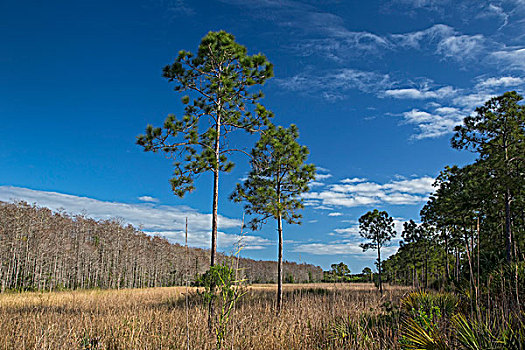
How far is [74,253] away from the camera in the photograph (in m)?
41.7

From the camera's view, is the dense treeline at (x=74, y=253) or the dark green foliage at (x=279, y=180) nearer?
the dark green foliage at (x=279, y=180)

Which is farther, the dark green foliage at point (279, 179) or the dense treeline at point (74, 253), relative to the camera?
the dense treeline at point (74, 253)

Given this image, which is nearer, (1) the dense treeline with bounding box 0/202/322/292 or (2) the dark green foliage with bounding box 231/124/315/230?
(2) the dark green foliage with bounding box 231/124/315/230

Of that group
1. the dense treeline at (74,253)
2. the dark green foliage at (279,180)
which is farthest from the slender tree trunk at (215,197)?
the dense treeline at (74,253)

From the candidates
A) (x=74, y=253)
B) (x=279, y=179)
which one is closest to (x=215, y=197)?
(x=279, y=179)

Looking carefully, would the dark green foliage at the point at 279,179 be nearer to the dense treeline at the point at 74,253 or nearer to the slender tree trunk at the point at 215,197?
the slender tree trunk at the point at 215,197

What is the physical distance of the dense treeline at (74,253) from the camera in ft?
108

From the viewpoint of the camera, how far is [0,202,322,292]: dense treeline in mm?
32778

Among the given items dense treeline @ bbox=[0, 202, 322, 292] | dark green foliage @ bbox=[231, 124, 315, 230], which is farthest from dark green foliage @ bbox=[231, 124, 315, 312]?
dense treeline @ bbox=[0, 202, 322, 292]

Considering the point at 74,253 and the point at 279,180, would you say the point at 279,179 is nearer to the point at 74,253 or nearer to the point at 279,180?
the point at 279,180

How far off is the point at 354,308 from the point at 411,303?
1271 mm

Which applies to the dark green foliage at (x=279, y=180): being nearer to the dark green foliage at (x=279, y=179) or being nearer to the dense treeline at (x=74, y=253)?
the dark green foliage at (x=279, y=179)

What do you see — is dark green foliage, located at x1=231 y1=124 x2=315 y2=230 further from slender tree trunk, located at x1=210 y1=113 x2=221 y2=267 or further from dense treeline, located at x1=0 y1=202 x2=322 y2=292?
dense treeline, located at x1=0 y1=202 x2=322 y2=292

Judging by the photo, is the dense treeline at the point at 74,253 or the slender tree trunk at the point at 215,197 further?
the dense treeline at the point at 74,253
